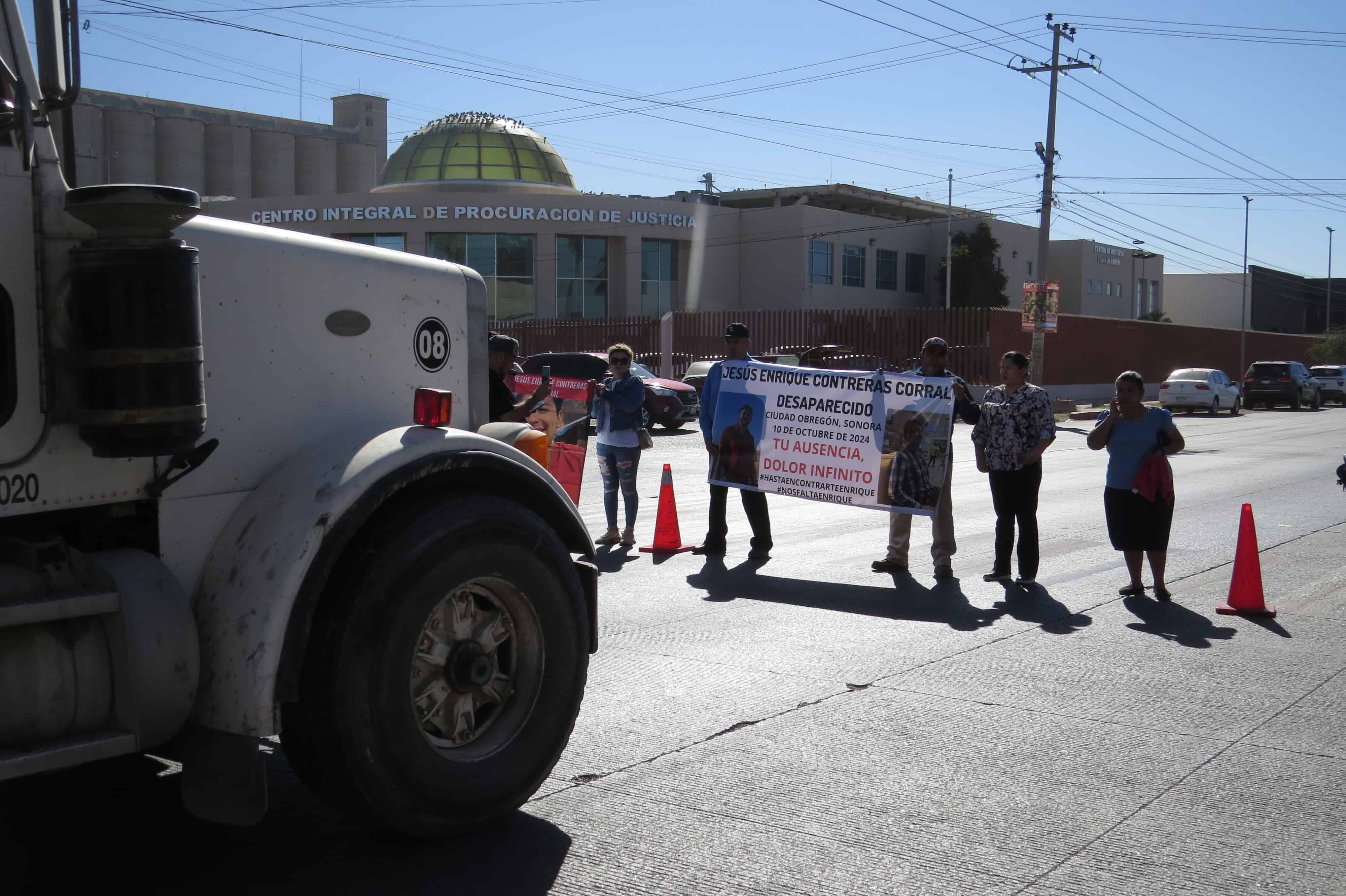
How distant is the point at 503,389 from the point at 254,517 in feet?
16.2

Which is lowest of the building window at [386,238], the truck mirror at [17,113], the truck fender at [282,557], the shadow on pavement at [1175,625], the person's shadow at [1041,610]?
the person's shadow at [1041,610]

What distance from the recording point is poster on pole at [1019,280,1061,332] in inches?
1344

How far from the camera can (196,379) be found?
10.9 feet

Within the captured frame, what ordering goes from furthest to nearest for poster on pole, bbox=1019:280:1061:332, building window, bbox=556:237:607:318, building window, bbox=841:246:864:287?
A: building window, bbox=841:246:864:287
building window, bbox=556:237:607:318
poster on pole, bbox=1019:280:1061:332

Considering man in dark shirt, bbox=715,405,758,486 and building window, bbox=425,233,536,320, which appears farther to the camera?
building window, bbox=425,233,536,320

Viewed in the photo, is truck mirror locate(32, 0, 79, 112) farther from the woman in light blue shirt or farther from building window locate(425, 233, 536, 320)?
building window locate(425, 233, 536, 320)

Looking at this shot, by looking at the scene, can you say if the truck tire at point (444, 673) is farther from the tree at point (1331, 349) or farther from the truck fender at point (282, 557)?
the tree at point (1331, 349)

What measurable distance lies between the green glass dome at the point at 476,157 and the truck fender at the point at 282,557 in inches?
2193

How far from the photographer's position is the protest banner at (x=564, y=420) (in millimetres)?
11516

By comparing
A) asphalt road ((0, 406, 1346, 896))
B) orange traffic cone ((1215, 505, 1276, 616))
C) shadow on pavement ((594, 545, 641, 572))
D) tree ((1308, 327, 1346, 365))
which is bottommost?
shadow on pavement ((594, 545, 641, 572))

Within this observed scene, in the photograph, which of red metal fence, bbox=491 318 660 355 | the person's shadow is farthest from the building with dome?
the person's shadow

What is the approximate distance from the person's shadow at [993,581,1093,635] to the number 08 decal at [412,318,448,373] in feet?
15.8

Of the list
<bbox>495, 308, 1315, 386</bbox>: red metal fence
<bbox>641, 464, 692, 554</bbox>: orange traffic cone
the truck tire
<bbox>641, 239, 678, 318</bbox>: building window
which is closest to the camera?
the truck tire

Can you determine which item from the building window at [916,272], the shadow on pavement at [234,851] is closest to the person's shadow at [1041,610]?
the shadow on pavement at [234,851]
